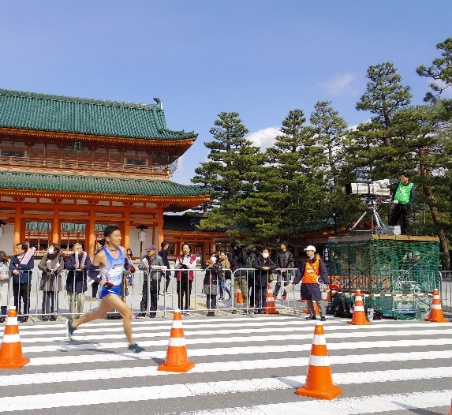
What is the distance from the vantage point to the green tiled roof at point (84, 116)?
28.7 metres

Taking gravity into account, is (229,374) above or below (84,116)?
below

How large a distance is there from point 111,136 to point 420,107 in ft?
57.0

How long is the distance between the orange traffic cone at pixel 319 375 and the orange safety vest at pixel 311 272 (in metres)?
5.44

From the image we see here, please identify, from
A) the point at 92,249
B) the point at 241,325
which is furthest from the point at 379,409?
the point at 92,249

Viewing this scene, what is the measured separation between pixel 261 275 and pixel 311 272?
1.78 metres

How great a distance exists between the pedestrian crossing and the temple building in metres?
18.1

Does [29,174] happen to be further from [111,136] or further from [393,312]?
[393,312]

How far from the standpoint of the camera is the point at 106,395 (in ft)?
15.0

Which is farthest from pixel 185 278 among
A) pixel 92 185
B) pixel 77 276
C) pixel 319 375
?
pixel 92 185

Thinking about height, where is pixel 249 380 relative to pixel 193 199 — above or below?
below

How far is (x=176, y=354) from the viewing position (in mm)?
5578

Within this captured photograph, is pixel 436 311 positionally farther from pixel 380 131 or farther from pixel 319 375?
pixel 380 131

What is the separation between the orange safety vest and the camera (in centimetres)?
1005

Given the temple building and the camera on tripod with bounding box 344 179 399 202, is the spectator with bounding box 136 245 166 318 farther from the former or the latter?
the temple building
